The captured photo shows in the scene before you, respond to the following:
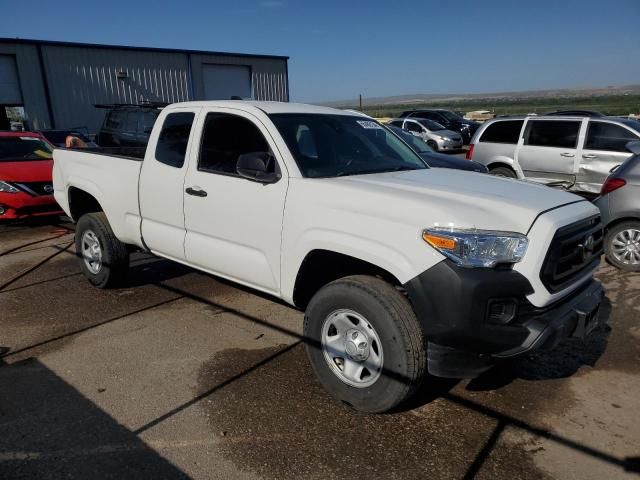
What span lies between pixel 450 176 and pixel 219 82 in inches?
918

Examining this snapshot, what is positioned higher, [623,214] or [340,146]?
[340,146]

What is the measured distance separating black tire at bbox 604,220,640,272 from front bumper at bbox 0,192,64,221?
802 cm

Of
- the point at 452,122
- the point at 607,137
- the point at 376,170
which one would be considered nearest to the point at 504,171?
the point at 607,137

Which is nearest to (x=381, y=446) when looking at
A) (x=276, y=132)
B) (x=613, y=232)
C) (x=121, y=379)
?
(x=121, y=379)

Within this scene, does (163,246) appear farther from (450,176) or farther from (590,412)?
(590,412)

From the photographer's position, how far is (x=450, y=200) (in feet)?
9.64

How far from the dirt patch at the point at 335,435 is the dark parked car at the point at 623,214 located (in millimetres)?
4032

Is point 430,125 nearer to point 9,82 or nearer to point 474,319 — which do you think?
point 9,82

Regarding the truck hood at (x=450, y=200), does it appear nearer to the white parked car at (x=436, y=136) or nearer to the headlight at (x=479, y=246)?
the headlight at (x=479, y=246)

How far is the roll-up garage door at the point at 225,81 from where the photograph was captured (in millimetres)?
24656

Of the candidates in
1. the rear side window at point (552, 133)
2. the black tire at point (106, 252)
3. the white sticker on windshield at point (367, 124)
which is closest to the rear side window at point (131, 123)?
the black tire at point (106, 252)

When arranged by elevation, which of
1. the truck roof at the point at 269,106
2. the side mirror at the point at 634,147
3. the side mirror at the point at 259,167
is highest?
the truck roof at the point at 269,106

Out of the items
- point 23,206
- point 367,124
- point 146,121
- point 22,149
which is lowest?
point 23,206

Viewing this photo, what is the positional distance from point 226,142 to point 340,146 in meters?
0.91
